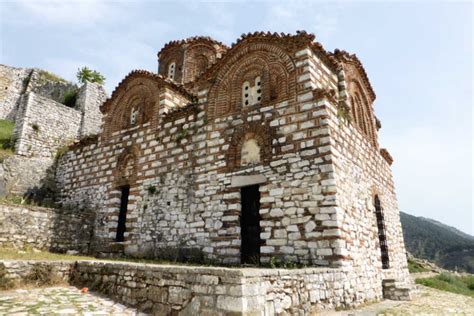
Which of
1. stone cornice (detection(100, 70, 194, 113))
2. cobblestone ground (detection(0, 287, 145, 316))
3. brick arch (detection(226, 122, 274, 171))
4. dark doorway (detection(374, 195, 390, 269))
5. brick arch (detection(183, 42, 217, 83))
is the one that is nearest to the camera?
cobblestone ground (detection(0, 287, 145, 316))

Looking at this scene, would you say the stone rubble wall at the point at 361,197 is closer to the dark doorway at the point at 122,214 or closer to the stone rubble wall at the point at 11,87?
the dark doorway at the point at 122,214

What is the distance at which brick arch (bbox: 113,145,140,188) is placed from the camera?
434 inches

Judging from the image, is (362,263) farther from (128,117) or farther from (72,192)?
(72,192)

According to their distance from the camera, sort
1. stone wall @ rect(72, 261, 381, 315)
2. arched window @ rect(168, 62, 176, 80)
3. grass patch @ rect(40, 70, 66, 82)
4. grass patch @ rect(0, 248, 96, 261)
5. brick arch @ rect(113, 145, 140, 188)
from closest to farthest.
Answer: stone wall @ rect(72, 261, 381, 315) < grass patch @ rect(0, 248, 96, 261) < brick arch @ rect(113, 145, 140, 188) < arched window @ rect(168, 62, 176, 80) < grass patch @ rect(40, 70, 66, 82)

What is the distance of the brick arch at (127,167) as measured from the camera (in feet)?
36.2

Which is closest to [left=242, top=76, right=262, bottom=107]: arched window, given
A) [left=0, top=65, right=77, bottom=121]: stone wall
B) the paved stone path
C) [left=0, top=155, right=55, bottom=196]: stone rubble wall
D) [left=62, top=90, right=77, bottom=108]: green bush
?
the paved stone path

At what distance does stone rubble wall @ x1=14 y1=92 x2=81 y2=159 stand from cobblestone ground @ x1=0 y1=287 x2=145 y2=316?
439 inches

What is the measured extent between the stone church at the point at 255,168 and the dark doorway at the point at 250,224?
0.03 meters

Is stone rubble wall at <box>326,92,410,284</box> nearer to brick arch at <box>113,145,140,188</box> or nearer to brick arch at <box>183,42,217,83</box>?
brick arch at <box>113,145,140,188</box>

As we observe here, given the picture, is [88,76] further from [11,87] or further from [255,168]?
[255,168]

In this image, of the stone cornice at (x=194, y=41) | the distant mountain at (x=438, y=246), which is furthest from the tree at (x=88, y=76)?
the distant mountain at (x=438, y=246)

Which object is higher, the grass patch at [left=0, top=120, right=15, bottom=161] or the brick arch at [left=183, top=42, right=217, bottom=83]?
the brick arch at [left=183, top=42, right=217, bottom=83]

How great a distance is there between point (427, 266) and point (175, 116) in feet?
62.4

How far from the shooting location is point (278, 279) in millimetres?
4805
